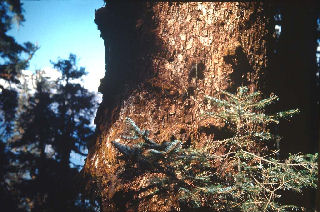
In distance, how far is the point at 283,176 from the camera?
149cm

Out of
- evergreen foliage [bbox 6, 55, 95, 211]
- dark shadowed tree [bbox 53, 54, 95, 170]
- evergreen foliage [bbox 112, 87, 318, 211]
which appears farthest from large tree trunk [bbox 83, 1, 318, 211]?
dark shadowed tree [bbox 53, 54, 95, 170]

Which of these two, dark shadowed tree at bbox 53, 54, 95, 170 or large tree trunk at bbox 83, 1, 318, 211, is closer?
large tree trunk at bbox 83, 1, 318, 211

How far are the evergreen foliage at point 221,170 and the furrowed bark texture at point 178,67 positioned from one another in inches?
10.0

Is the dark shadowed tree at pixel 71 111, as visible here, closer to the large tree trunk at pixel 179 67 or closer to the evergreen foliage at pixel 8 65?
the evergreen foliage at pixel 8 65

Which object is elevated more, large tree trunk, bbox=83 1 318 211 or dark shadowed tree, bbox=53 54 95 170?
dark shadowed tree, bbox=53 54 95 170

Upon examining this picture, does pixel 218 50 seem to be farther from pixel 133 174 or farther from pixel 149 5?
pixel 133 174

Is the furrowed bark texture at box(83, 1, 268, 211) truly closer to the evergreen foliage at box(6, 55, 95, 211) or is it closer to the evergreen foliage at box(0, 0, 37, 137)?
the evergreen foliage at box(0, 0, 37, 137)

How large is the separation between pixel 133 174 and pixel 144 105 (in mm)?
666

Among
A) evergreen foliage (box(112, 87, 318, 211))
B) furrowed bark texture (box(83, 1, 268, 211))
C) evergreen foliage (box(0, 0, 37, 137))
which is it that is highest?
evergreen foliage (box(0, 0, 37, 137))

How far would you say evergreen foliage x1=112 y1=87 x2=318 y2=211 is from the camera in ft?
4.46

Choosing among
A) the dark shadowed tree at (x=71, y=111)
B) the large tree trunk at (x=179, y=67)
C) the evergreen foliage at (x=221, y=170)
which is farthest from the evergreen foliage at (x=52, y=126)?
the evergreen foliage at (x=221, y=170)

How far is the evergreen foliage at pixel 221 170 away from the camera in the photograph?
136cm

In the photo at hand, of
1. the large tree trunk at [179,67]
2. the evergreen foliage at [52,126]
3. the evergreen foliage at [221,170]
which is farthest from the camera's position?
the evergreen foliage at [52,126]

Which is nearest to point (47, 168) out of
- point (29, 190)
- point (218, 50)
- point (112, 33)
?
point (29, 190)
